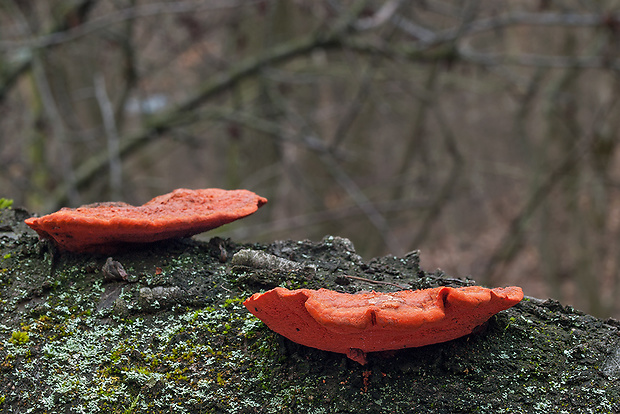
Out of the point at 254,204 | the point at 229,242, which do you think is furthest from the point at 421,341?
the point at 229,242

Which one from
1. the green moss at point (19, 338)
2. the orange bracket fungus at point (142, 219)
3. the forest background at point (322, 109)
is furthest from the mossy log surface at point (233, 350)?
the forest background at point (322, 109)

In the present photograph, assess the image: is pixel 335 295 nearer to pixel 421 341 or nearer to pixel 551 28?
pixel 421 341

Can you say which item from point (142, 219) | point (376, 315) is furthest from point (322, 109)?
point (376, 315)

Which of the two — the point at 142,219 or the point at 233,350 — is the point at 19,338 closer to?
the point at 142,219

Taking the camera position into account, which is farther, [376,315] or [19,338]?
[19,338]

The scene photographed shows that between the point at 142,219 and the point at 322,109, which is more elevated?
the point at 322,109

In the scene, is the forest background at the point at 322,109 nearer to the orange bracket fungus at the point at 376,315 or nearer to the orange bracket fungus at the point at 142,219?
the orange bracket fungus at the point at 142,219
